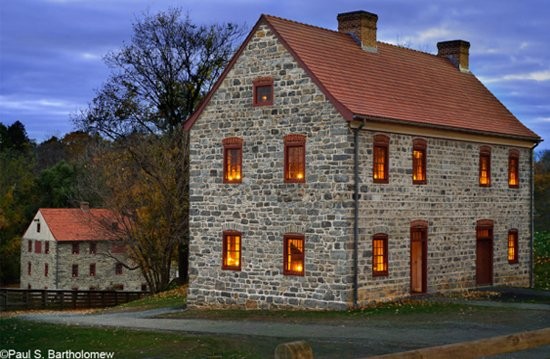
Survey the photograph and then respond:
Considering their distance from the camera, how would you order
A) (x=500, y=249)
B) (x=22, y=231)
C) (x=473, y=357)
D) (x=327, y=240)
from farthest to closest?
1. (x=22, y=231)
2. (x=500, y=249)
3. (x=327, y=240)
4. (x=473, y=357)

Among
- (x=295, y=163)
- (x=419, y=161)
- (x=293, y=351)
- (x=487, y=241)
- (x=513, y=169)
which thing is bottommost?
(x=293, y=351)

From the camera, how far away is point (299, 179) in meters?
26.8

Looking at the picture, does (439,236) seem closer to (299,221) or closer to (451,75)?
(299,221)

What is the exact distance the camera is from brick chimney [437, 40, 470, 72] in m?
36.3

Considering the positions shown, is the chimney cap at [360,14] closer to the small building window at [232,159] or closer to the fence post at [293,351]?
the small building window at [232,159]

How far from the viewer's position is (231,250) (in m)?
28.7

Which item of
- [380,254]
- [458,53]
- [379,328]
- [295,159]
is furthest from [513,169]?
[379,328]

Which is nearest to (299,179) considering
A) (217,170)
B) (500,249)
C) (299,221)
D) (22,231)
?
(299,221)

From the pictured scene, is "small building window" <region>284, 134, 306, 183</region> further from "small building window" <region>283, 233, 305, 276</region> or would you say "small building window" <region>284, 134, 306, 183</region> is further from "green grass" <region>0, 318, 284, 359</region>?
"green grass" <region>0, 318, 284, 359</region>

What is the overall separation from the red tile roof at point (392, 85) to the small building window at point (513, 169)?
2.61 feet

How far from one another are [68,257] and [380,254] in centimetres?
4398

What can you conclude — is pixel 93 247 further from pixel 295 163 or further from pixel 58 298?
pixel 295 163

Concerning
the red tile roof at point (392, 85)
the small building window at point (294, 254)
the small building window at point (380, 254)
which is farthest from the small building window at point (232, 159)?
the small building window at point (380, 254)

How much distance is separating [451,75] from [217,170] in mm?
11360
